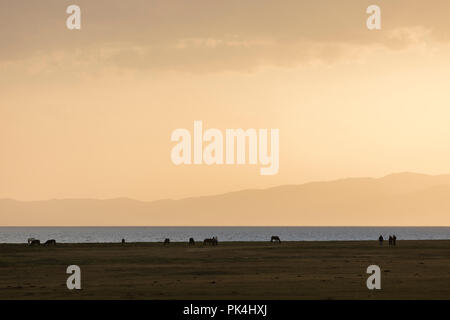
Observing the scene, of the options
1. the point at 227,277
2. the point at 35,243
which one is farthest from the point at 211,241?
the point at 227,277

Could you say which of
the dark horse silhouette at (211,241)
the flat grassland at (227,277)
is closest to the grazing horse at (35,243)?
the dark horse silhouette at (211,241)

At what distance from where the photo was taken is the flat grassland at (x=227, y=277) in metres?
32.1

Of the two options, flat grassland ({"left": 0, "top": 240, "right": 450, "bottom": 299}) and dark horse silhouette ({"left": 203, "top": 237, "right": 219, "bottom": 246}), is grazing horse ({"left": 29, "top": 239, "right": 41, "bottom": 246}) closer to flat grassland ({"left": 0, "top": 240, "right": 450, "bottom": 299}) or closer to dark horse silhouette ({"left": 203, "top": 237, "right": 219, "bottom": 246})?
dark horse silhouette ({"left": 203, "top": 237, "right": 219, "bottom": 246})

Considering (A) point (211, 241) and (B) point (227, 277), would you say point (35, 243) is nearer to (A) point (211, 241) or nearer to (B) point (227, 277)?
(A) point (211, 241)

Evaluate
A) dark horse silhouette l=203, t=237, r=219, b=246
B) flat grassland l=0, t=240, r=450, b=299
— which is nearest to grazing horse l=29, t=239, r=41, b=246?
dark horse silhouette l=203, t=237, r=219, b=246

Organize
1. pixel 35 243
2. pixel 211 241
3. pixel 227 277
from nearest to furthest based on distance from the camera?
1. pixel 227 277
2. pixel 35 243
3. pixel 211 241

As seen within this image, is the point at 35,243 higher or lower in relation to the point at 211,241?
lower

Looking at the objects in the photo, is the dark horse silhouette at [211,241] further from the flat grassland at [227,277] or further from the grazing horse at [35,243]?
the flat grassland at [227,277]

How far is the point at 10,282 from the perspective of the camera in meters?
38.4

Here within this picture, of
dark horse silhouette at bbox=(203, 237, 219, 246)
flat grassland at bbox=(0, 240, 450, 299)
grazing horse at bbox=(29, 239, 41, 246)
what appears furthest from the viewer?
grazing horse at bbox=(29, 239, 41, 246)

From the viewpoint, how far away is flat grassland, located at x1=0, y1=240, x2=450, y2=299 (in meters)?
32.1

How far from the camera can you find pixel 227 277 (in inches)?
1592
